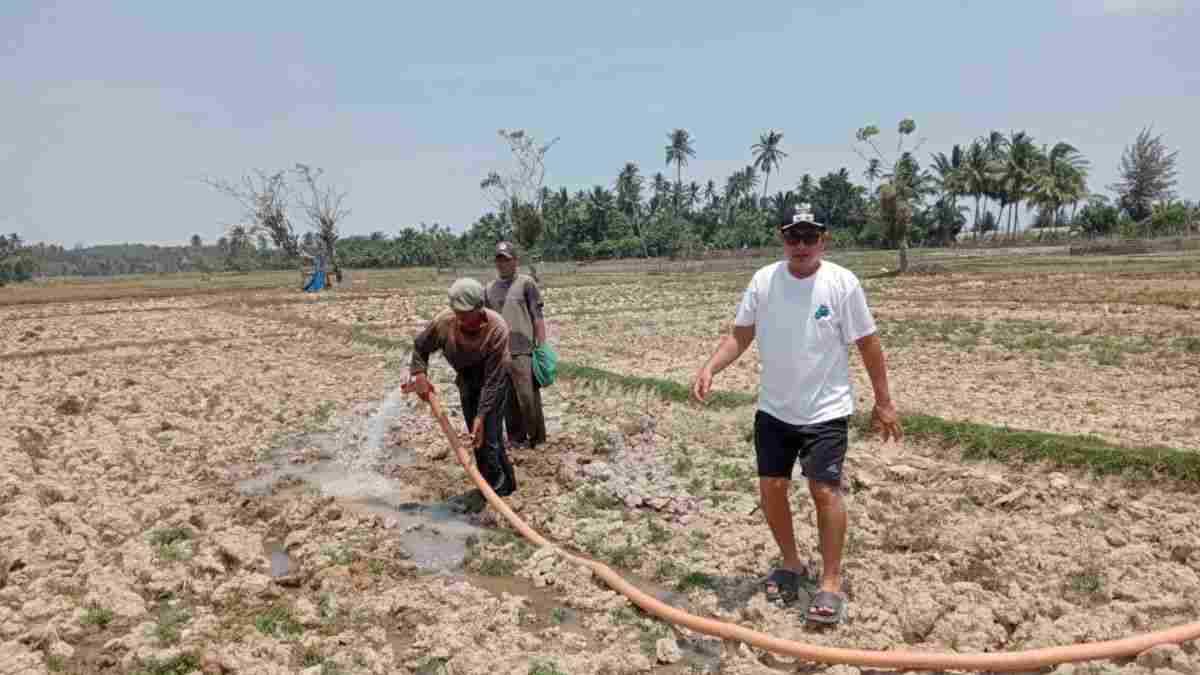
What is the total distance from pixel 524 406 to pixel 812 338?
12.1 ft

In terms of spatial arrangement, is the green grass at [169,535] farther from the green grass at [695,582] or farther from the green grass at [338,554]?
the green grass at [695,582]

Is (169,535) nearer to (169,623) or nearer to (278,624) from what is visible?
(169,623)

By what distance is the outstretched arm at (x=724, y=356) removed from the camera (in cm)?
415

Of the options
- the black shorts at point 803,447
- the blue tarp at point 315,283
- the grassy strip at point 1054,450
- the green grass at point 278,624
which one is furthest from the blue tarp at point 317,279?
the black shorts at point 803,447

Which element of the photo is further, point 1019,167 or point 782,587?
point 1019,167

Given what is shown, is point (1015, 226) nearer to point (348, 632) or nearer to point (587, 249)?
point (587, 249)

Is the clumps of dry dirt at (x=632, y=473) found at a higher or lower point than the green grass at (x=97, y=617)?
lower

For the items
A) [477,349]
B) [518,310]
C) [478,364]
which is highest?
[518,310]

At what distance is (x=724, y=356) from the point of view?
4242 mm

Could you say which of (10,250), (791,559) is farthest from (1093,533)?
(10,250)

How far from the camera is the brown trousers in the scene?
22.5 feet

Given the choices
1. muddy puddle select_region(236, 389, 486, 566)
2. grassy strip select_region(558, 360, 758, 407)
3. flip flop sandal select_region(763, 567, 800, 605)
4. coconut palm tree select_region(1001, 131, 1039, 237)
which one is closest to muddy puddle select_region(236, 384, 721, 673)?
muddy puddle select_region(236, 389, 486, 566)

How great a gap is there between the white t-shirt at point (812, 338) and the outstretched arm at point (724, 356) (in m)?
0.22

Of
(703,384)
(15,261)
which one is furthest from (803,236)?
(15,261)
